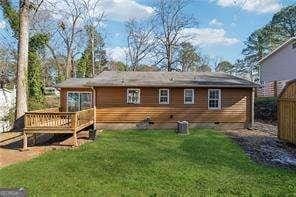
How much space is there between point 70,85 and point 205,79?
9582mm

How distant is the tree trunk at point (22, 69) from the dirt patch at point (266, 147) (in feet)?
42.3

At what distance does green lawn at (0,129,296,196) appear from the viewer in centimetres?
982

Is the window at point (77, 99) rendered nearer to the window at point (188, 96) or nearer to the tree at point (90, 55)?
the window at point (188, 96)

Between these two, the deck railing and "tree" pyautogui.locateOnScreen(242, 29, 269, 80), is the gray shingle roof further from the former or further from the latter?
"tree" pyautogui.locateOnScreen(242, 29, 269, 80)

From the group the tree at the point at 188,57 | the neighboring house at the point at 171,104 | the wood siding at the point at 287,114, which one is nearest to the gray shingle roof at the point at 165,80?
the neighboring house at the point at 171,104

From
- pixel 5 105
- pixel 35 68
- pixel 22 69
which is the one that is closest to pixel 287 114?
pixel 22 69

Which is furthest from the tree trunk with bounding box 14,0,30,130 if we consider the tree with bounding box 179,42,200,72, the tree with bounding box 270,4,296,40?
the tree with bounding box 270,4,296,40

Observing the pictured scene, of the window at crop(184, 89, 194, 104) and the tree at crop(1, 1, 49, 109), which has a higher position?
the tree at crop(1, 1, 49, 109)

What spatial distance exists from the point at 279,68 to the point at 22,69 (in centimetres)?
2370

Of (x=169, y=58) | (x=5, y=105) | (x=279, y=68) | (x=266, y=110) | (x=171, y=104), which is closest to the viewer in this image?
(x=171, y=104)

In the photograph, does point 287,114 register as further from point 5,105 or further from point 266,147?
point 5,105

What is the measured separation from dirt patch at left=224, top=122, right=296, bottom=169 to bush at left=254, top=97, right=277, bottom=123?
7080 mm

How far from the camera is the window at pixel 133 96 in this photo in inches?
921

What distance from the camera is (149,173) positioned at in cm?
1152
